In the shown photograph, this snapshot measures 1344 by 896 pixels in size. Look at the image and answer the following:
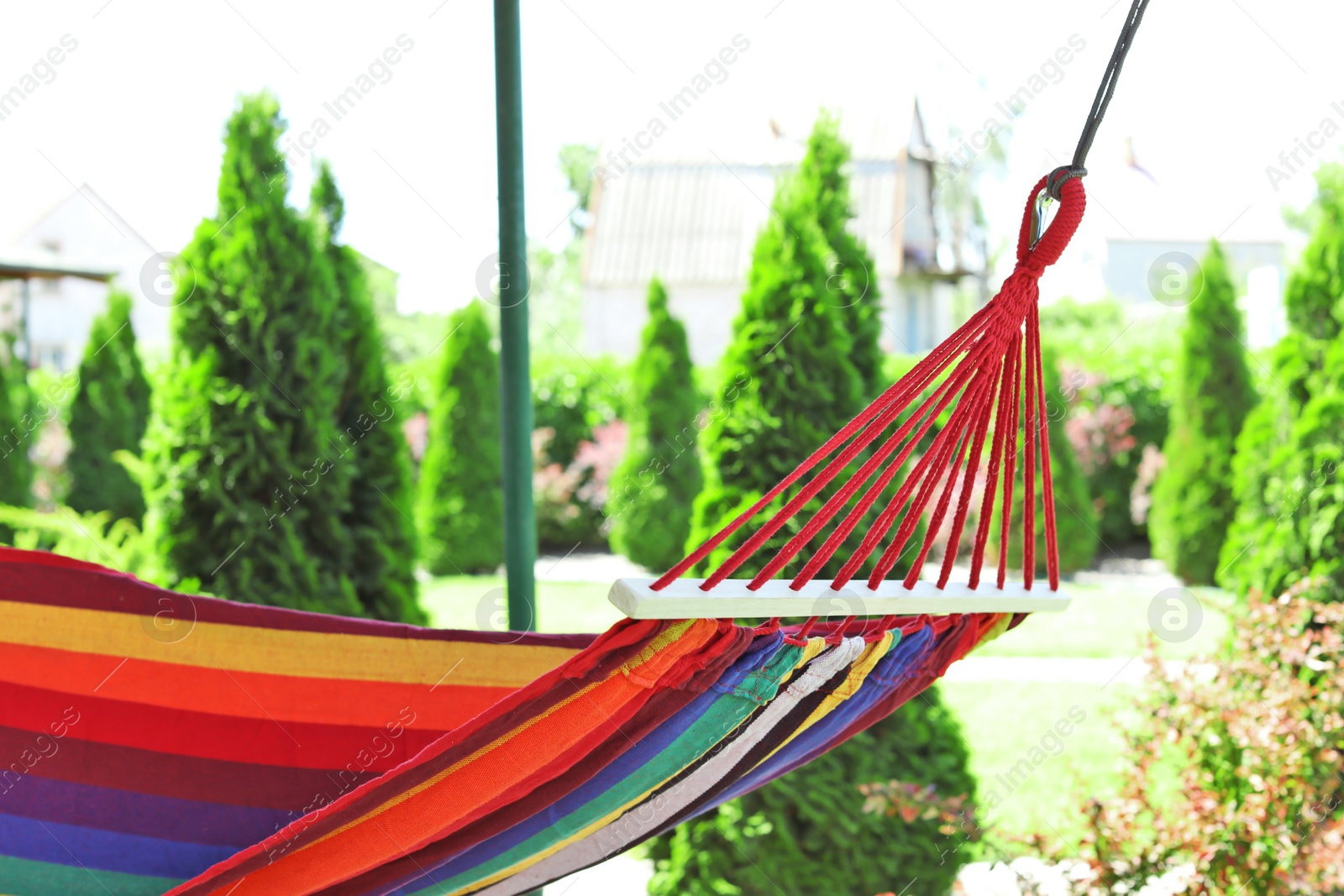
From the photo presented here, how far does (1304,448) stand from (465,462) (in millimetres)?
4578

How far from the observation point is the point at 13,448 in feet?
17.7

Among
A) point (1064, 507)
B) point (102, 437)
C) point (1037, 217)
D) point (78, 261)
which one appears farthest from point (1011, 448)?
point (78, 261)

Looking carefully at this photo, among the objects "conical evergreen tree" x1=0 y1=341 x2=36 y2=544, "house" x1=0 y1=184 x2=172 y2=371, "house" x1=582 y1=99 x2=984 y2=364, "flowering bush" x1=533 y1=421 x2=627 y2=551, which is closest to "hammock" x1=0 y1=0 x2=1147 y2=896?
"conical evergreen tree" x1=0 y1=341 x2=36 y2=544

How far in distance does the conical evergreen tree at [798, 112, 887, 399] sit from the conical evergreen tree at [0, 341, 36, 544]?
475cm

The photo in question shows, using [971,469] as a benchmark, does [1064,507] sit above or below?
above

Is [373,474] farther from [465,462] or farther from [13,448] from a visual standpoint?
[13,448]


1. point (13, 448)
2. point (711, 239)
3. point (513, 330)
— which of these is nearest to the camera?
point (513, 330)

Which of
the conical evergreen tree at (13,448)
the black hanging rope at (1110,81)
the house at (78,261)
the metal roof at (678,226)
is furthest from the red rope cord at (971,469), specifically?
the house at (78,261)

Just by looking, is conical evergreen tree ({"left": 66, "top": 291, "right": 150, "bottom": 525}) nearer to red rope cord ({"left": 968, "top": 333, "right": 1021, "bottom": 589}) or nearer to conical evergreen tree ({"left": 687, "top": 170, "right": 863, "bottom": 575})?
conical evergreen tree ({"left": 687, "top": 170, "right": 863, "bottom": 575})

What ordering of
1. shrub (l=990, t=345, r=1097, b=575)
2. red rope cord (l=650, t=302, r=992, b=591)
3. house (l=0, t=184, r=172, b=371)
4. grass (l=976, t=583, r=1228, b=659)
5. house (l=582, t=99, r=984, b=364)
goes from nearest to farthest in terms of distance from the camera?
red rope cord (l=650, t=302, r=992, b=591)
grass (l=976, t=583, r=1228, b=659)
shrub (l=990, t=345, r=1097, b=575)
house (l=582, t=99, r=984, b=364)
house (l=0, t=184, r=172, b=371)

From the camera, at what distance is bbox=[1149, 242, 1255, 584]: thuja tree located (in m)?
5.73

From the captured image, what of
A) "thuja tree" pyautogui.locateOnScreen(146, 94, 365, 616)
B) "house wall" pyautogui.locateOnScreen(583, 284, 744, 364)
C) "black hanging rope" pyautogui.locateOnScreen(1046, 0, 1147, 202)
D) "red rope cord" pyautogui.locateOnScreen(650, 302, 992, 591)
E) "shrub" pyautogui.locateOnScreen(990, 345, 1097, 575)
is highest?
"house wall" pyautogui.locateOnScreen(583, 284, 744, 364)

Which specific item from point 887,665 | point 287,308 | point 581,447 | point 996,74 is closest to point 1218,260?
point 581,447

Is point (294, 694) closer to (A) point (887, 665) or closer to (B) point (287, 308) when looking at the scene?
(A) point (887, 665)
